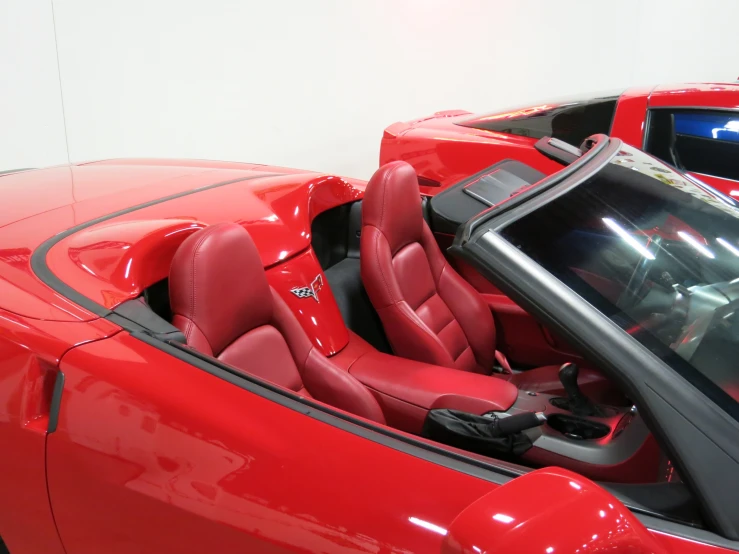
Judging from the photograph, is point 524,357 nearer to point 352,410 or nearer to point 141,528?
point 352,410

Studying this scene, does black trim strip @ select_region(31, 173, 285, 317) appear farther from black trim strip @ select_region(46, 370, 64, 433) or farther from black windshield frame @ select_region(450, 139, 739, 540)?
black windshield frame @ select_region(450, 139, 739, 540)

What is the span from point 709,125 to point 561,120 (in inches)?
27.6

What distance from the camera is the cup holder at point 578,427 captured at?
143cm

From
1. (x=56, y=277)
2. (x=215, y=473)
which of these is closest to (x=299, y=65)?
(x=56, y=277)

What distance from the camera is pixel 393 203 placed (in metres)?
2.23

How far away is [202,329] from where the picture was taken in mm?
1465

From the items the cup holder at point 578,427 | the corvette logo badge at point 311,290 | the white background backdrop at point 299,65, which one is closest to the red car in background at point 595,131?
the white background backdrop at point 299,65

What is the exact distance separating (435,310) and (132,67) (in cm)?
251

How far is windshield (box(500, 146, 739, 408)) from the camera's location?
3.49ft

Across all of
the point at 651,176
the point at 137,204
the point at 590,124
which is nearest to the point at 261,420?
the point at 137,204

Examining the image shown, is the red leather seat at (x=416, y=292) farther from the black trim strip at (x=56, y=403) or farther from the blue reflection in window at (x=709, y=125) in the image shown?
the blue reflection in window at (x=709, y=125)

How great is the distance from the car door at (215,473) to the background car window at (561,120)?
2686 mm

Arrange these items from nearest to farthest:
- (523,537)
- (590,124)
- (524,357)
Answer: (523,537)
(524,357)
(590,124)

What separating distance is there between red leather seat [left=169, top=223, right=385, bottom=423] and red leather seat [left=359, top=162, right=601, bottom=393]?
1.30 feet
